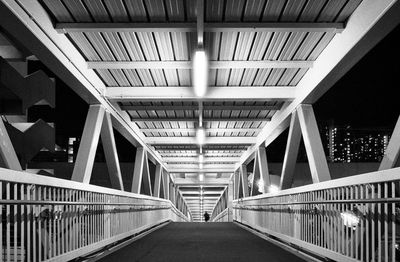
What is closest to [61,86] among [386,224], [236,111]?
[236,111]

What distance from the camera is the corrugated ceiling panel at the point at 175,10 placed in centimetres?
732

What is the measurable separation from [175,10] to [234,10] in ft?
3.11

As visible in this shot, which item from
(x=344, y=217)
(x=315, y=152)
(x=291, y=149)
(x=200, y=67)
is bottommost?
(x=344, y=217)

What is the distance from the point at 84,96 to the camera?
36.6 ft

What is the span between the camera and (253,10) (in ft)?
24.9

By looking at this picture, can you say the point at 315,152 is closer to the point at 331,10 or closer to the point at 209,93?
the point at 209,93

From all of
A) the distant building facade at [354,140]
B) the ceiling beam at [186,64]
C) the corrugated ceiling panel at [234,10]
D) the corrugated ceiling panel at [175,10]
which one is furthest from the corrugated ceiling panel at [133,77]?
the distant building facade at [354,140]

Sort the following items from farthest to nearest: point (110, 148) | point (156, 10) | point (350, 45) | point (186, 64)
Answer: point (110, 148)
point (186, 64)
point (350, 45)
point (156, 10)

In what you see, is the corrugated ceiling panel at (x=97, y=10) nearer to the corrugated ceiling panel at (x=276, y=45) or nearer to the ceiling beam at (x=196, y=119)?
the corrugated ceiling panel at (x=276, y=45)

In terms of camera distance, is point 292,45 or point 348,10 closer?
point 348,10

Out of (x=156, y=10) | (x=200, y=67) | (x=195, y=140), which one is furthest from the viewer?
(x=195, y=140)

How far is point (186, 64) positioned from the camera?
10250 mm

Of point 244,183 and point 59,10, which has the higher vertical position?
point 59,10

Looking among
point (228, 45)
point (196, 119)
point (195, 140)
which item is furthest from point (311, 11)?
point (195, 140)
